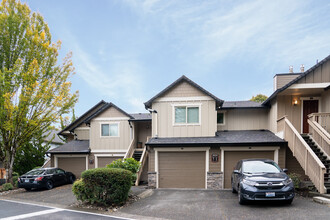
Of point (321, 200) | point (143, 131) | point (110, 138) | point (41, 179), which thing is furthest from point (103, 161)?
point (321, 200)

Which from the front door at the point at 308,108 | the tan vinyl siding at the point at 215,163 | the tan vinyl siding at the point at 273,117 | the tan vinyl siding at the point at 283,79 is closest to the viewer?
the tan vinyl siding at the point at 215,163

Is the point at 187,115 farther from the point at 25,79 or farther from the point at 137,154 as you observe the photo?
the point at 25,79

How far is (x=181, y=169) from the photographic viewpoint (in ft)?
40.1

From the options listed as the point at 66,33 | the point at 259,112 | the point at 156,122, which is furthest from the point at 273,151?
the point at 66,33

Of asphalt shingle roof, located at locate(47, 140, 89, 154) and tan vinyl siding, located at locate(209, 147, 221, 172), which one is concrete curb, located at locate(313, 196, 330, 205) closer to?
tan vinyl siding, located at locate(209, 147, 221, 172)

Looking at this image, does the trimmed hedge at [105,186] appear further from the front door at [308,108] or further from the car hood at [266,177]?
the front door at [308,108]

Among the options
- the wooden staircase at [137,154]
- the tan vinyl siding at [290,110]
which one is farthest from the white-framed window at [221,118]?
the wooden staircase at [137,154]

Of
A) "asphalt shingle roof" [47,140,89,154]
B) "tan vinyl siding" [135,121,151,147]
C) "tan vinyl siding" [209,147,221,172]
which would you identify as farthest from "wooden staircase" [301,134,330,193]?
"asphalt shingle roof" [47,140,89,154]

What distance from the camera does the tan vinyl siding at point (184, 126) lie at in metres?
12.6

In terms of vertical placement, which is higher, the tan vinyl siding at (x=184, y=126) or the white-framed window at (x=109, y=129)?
the tan vinyl siding at (x=184, y=126)

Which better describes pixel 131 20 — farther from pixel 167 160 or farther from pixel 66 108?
pixel 167 160

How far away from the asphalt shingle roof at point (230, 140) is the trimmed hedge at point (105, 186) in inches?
158

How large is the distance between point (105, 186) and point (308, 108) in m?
12.5

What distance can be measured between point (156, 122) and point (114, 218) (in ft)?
23.1
